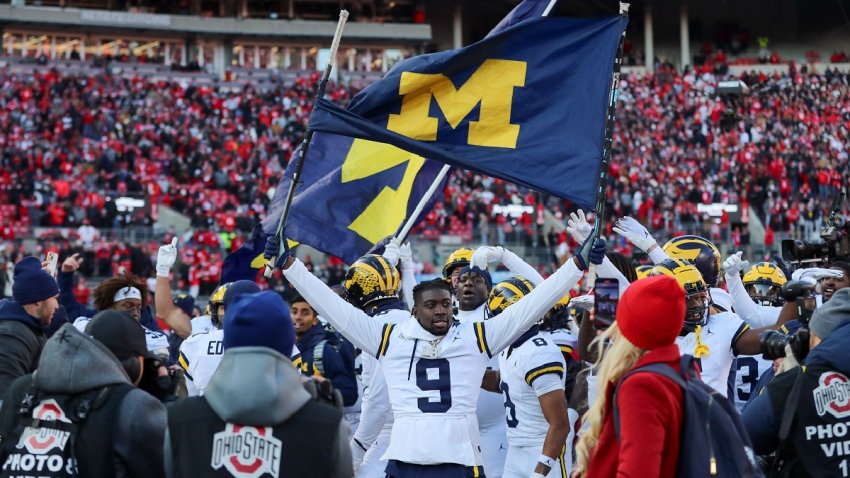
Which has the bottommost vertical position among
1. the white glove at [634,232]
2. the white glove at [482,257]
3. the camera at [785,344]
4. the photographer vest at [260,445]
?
the photographer vest at [260,445]

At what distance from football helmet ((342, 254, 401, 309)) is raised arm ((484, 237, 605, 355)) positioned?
1666 millimetres

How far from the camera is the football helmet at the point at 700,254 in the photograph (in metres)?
7.05

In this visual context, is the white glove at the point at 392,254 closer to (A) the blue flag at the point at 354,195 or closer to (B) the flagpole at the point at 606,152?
(A) the blue flag at the point at 354,195

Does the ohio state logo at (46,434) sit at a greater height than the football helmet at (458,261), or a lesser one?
lesser

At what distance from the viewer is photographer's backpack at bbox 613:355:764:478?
338 cm

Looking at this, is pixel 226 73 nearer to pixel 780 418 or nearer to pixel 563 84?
pixel 563 84

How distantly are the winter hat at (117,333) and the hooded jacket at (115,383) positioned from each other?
0.32 ft

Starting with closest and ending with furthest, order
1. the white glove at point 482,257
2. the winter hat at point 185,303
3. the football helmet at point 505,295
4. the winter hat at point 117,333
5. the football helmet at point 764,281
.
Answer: the winter hat at point 117,333, the football helmet at point 505,295, the white glove at point 482,257, the football helmet at point 764,281, the winter hat at point 185,303

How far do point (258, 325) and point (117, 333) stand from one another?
2.44 feet

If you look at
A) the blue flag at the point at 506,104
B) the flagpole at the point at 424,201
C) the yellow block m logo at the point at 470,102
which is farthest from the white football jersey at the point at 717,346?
the flagpole at the point at 424,201

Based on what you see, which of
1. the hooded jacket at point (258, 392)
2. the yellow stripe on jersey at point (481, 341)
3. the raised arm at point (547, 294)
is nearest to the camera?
the hooded jacket at point (258, 392)

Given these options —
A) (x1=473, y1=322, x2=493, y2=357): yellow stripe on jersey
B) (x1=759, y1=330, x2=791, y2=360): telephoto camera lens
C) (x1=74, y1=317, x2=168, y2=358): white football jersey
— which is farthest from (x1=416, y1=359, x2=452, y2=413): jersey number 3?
(x1=74, y1=317, x2=168, y2=358): white football jersey

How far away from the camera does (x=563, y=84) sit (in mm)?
6664

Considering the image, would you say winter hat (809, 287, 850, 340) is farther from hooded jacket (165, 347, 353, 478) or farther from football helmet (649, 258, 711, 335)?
hooded jacket (165, 347, 353, 478)
